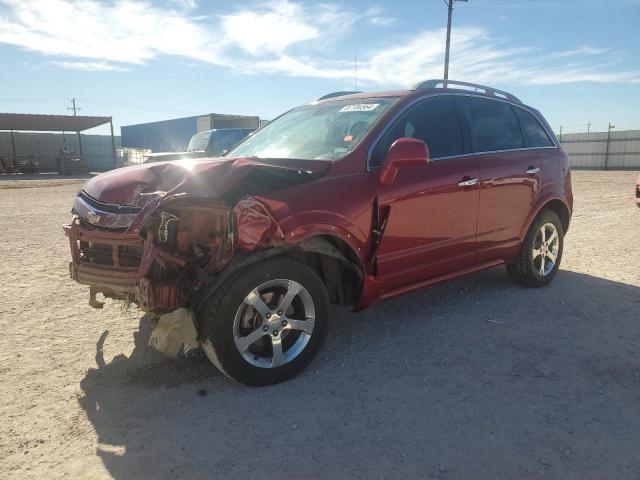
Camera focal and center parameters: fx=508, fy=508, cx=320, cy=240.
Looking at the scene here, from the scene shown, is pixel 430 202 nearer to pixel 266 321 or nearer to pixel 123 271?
pixel 266 321

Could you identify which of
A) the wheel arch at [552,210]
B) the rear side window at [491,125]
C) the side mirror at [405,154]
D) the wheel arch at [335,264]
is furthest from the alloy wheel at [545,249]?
the wheel arch at [335,264]

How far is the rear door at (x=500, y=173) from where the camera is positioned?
171 inches

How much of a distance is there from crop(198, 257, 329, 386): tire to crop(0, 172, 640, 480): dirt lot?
0.15m

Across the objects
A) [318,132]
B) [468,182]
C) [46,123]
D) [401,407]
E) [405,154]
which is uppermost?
[46,123]

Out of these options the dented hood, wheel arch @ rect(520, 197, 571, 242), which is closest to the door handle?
wheel arch @ rect(520, 197, 571, 242)

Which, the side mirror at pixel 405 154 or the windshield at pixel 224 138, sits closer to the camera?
the side mirror at pixel 405 154

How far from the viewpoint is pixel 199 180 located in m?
3.00

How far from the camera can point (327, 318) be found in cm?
333

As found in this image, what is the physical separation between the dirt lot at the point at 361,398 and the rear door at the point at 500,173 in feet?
2.06

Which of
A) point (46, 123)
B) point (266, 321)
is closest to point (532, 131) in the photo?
point (266, 321)

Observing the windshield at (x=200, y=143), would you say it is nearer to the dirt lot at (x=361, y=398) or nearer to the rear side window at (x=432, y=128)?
the dirt lot at (x=361, y=398)

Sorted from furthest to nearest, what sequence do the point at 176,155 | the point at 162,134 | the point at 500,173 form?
the point at 162,134 → the point at 176,155 → the point at 500,173

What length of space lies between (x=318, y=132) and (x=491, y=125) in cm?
170

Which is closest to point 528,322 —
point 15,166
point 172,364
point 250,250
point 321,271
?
point 321,271
